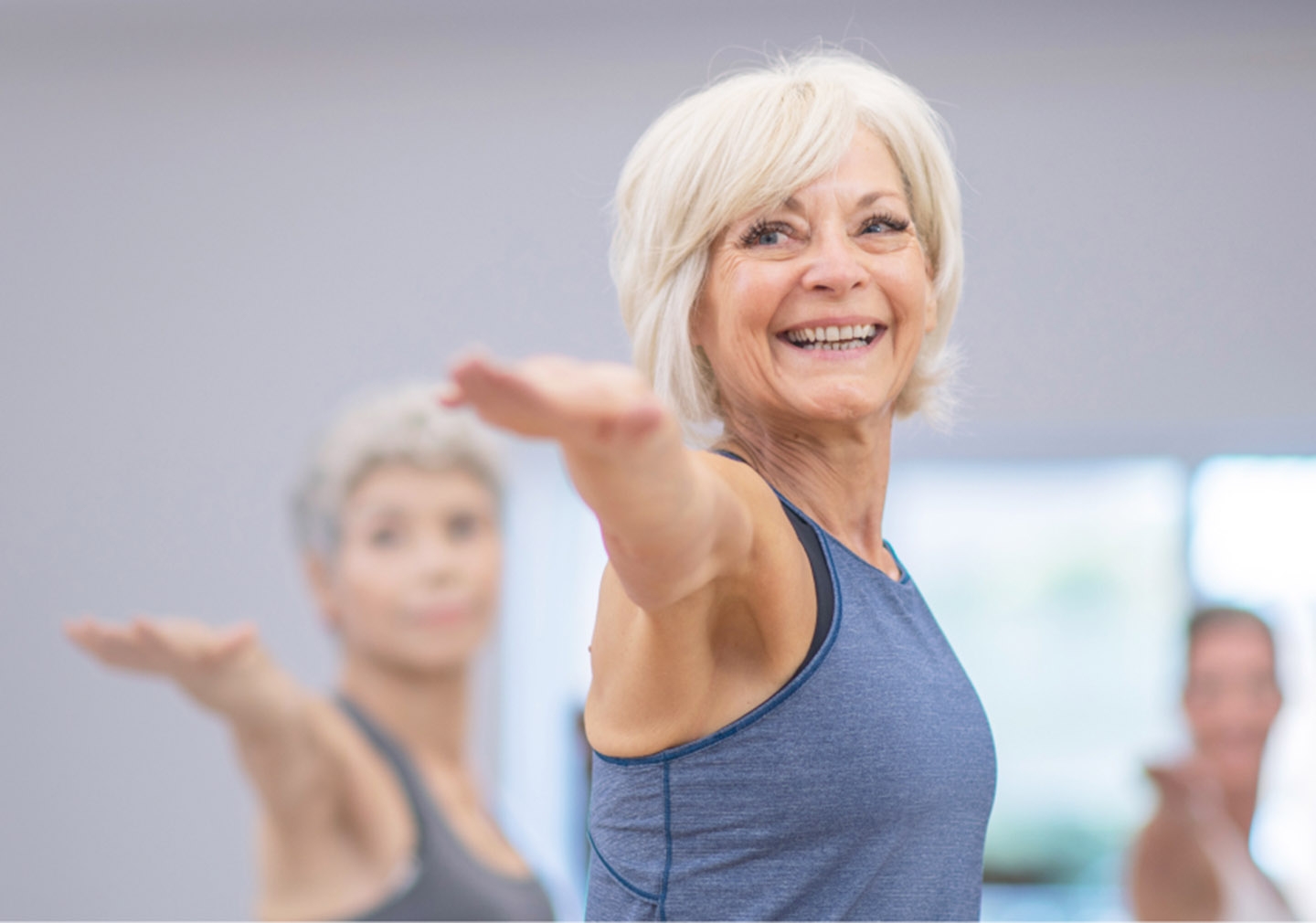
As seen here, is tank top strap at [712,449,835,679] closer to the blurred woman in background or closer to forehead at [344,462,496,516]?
forehead at [344,462,496,516]

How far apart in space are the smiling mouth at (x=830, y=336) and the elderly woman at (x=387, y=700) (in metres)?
1.37

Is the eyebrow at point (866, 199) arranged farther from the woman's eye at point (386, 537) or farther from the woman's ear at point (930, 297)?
the woman's eye at point (386, 537)

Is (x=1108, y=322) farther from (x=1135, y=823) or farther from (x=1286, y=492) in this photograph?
(x=1135, y=823)

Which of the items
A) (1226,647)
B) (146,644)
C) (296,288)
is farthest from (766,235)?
(296,288)

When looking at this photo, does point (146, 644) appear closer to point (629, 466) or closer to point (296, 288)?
point (629, 466)

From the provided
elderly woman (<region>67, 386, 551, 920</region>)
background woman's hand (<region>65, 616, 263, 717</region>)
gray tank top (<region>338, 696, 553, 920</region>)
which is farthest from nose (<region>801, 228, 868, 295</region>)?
gray tank top (<region>338, 696, 553, 920</region>)

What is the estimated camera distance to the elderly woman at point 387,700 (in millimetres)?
2141

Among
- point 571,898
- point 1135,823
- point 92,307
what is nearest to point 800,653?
point 571,898

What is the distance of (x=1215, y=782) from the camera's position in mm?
2777

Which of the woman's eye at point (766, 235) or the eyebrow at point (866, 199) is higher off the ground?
the eyebrow at point (866, 199)

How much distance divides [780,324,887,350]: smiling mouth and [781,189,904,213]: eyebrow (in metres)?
0.07

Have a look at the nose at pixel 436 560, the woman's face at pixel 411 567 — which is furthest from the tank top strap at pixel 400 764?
the nose at pixel 436 560

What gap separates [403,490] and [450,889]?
74cm

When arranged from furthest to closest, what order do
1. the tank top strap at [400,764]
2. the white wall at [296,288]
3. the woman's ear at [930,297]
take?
the white wall at [296,288] < the tank top strap at [400,764] < the woman's ear at [930,297]
